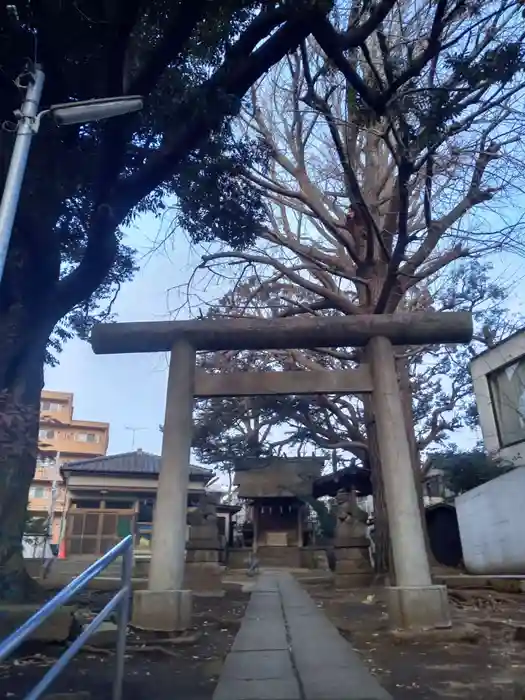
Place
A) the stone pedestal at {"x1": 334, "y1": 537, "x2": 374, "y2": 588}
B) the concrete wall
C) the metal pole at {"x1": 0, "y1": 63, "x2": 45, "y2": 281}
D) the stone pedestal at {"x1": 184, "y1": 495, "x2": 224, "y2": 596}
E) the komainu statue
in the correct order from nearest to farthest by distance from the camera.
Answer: the metal pole at {"x1": 0, "y1": 63, "x2": 45, "y2": 281} → the concrete wall → the stone pedestal at {"x1": 184, "y1": 495, "x2": 224, "y2": 596} → the stone pedestal at {"x1": 334, "y1": 537, "x2": 374, "y2": 588} → the komainu statue

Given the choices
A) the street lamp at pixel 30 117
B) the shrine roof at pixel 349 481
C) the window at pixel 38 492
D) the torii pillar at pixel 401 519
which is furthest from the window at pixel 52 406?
the street lamp at pixel 30 117

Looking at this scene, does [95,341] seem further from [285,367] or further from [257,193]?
[285,367]

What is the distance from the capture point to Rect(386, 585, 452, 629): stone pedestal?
473cm

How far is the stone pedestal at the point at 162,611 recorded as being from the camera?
15.8 ft

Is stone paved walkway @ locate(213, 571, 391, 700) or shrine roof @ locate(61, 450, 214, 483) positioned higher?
shrine roof @ locate(61, 450, 214, 483)

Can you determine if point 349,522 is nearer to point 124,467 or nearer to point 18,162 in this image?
point 18,162

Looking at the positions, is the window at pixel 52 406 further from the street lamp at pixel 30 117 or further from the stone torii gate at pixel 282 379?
the street lamp at pixel 30 117

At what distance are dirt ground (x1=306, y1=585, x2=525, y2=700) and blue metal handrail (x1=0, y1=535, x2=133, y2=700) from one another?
1500 mm

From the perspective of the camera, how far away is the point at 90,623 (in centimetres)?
252

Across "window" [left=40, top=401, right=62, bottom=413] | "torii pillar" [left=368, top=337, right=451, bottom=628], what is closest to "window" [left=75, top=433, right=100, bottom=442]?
"window" [left=40, top=401, right=62, bottom=413]

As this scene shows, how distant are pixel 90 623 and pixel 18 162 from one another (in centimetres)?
278

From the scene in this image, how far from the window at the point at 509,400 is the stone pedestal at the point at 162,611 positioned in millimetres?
9479

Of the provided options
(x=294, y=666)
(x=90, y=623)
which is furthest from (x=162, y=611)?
(x=90, y=623)

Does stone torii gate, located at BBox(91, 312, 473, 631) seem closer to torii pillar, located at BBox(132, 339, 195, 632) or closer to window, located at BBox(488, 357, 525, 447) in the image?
torii pillar, located at BBox(132, 339, 195, 632)
